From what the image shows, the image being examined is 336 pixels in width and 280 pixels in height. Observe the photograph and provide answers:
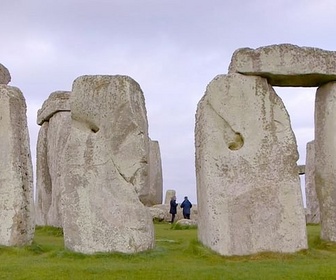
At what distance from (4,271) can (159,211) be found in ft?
48.7

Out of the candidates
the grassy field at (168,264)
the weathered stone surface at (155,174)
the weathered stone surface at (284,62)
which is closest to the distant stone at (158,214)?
the weathered stone surface at (155,174)

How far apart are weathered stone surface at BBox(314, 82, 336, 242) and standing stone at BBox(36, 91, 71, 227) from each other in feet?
27.2

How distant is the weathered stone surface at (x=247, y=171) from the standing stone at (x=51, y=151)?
7768mm

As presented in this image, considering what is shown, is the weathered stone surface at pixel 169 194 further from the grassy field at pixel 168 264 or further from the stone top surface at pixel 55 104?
the grassy field at pixel 168 264

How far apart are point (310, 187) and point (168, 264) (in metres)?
13.5

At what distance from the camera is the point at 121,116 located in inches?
476

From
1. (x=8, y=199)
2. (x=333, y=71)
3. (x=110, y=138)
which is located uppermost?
(x=333, y=71)

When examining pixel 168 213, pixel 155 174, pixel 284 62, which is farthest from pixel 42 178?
pixel 284 62

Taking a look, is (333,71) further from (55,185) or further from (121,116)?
(55,185)

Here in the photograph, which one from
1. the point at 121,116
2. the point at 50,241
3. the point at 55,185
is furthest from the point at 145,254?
the point at 55,185

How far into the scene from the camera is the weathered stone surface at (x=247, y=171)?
39.0ft

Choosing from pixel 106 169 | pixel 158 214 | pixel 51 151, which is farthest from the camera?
pixel 158 214

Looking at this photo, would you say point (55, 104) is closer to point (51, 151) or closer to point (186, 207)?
point (51, 151)

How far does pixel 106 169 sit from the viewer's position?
39.2 ft
